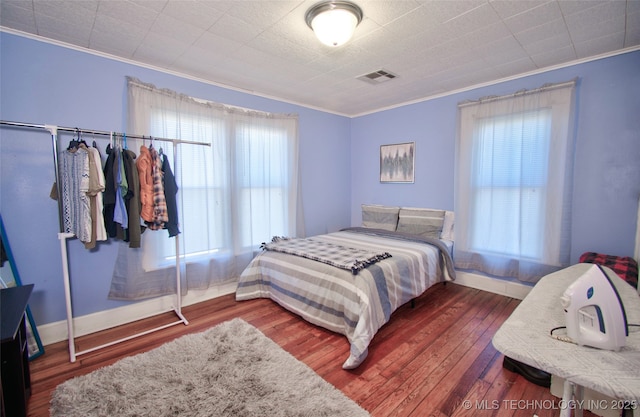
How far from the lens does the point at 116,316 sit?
102 inches

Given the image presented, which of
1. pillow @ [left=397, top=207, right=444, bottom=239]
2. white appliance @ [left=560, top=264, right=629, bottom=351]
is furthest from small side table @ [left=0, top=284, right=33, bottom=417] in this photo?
pillow @ [left=397, top=207, right=444, bottom=239]

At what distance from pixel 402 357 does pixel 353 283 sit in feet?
2.15

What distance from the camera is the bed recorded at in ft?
7.13

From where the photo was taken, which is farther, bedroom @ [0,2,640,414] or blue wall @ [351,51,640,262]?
blue wall @ [351,51,640,262]

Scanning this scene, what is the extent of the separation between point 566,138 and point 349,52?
2.26m

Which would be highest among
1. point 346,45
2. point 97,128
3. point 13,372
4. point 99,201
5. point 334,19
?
point 346,45

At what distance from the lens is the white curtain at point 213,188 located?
8.66ft

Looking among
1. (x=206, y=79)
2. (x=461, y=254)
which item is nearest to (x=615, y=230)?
(x=461, y=254)

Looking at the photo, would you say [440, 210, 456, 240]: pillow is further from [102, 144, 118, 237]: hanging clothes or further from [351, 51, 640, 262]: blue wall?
[102, 144, 118, 237]: hanging clothes

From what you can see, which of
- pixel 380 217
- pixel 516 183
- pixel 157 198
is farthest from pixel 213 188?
pixel 516 183

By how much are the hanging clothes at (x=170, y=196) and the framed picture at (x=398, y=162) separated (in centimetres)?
295

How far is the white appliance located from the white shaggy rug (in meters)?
1.15

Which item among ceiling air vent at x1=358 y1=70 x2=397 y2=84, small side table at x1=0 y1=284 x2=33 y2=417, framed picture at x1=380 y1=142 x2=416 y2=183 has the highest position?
ceiling air vent at x1=358 y1=70 x2=397 y2=84

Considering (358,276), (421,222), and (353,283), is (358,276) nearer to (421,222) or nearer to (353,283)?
(353,283)
